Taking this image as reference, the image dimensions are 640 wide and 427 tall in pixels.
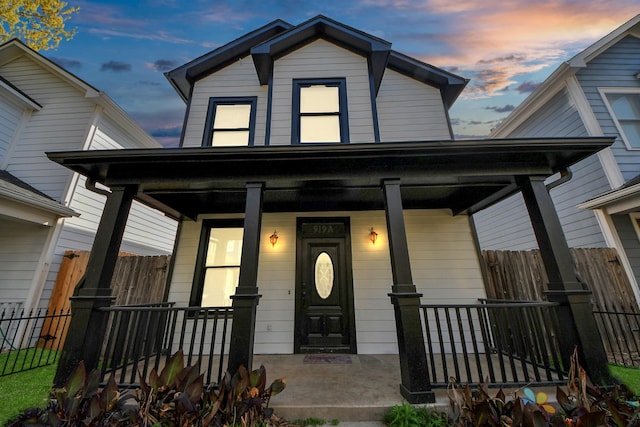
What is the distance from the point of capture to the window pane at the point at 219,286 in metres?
4.74

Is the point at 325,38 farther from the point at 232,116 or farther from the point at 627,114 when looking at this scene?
the point at 627,114

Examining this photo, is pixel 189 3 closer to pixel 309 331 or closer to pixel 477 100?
pixel 309 331

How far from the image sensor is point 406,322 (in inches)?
107

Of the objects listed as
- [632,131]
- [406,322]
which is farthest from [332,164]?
[632,131]

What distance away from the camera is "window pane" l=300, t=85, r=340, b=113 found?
526cm

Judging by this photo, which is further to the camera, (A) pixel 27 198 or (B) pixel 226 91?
(B) pixel 226 91

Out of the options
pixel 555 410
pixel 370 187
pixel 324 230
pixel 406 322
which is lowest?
pixel 555 410

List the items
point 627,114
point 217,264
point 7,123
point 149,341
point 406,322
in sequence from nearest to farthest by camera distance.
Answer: point 406,322 < point 149,341 < point 217,264 < point 627,114 < point 7,123

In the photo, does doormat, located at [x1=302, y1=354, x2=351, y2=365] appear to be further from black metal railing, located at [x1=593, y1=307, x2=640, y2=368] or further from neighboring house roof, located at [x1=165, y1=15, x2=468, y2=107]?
neighboring house roof, located at [x1=165, y1=15, x2=468, y2=107]

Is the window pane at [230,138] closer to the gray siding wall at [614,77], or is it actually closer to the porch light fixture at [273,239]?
the porch light fixture at [273,239]

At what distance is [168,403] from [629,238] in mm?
8273

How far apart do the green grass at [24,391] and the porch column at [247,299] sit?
211 centimetres

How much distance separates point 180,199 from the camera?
4.41m

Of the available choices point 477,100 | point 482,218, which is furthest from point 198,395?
point 477,100
